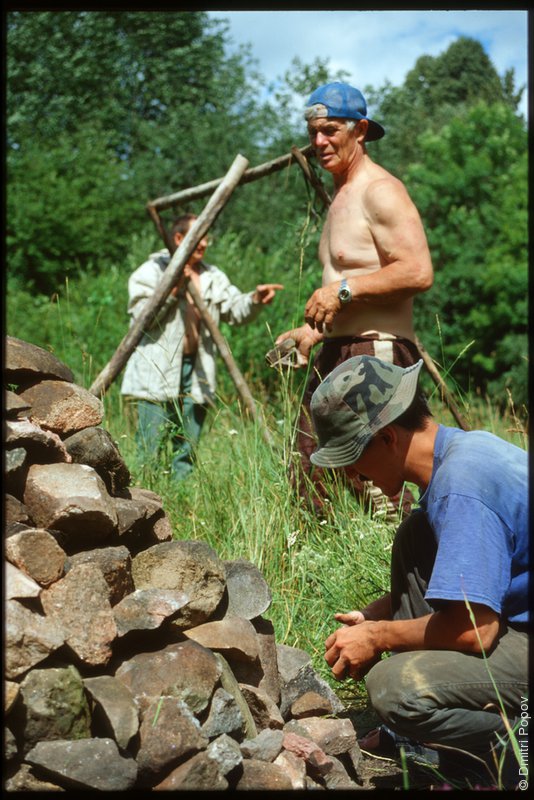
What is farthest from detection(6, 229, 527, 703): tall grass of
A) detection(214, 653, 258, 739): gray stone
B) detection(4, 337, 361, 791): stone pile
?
detection(214, 653, 258, 739): gray stone

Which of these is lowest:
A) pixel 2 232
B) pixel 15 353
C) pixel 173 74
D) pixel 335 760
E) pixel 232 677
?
pixel 335 760

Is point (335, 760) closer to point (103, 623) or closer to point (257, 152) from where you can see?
point (103, 623)

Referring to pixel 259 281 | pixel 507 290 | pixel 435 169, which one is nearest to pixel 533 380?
pixel 259 281

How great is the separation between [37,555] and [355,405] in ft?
3.59

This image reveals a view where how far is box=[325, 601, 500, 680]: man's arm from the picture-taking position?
2607 mm

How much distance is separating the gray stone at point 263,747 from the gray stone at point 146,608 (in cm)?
46

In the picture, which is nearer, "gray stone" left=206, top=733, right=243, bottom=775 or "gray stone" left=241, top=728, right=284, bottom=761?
"gray stone" left=206, top=733, right=243, bottom=775

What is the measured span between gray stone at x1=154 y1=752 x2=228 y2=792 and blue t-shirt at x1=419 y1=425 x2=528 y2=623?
0.77 meters

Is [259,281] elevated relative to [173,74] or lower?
lower

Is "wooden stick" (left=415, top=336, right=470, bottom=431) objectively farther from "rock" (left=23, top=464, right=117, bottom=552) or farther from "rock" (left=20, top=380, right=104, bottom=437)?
"rock" (left=23, top=464, right=117, bottom=552)

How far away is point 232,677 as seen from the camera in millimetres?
3105

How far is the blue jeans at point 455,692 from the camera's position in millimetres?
2736

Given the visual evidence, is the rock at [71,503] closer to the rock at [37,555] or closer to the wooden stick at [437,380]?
the rock at [37,555]

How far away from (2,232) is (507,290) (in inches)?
436
